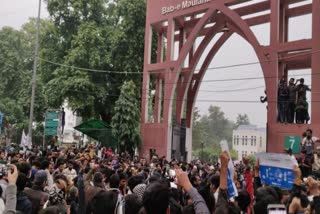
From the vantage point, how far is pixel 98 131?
23.3 metres

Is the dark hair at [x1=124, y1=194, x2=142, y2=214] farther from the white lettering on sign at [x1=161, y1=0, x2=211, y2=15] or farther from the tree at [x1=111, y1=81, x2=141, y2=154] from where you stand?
the tree at [x1=111, y1=81, x2=141, y2=154]

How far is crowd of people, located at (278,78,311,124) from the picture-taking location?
15.8 metres

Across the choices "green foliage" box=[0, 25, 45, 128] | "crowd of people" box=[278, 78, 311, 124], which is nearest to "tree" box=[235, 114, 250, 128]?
"green foliage" box=[0, 25, 45, 128]

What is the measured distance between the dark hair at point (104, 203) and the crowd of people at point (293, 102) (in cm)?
1205

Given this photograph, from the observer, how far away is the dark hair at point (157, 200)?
3324 mm

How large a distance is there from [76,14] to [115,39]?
12.8 feet

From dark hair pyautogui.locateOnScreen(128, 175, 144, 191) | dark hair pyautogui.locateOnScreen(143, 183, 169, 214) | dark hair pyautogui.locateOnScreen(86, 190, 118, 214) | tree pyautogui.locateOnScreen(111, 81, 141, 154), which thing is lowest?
dark hair pyautogui.locateOnScreen(86, 190, 118, 214)

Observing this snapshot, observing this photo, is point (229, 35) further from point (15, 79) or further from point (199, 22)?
point (15, 79)

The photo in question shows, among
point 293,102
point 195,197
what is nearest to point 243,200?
point 195,197

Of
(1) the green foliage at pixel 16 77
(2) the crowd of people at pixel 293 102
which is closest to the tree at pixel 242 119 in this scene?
(1) the green foliage at pixel 16 77

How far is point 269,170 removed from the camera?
6.74m

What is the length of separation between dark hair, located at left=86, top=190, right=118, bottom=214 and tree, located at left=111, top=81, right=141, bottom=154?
67.3ft

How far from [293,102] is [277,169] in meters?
10.2

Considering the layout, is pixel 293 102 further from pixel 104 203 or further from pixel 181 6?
pixel 104 203
